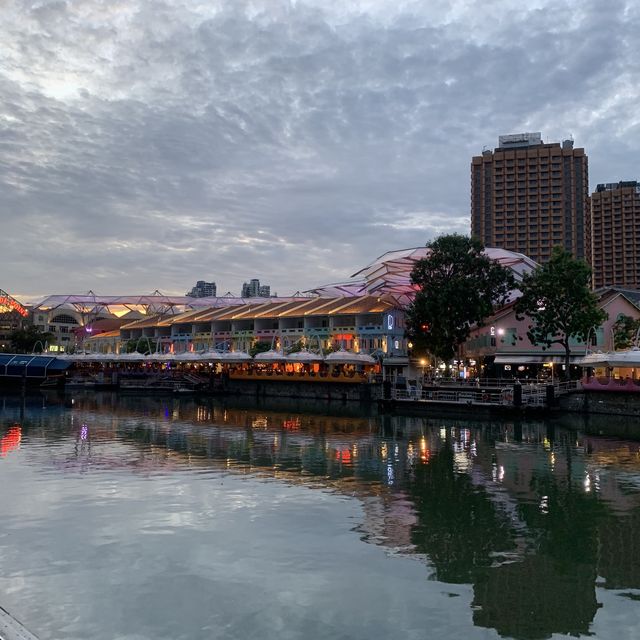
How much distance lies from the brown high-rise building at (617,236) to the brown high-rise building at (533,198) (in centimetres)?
2423

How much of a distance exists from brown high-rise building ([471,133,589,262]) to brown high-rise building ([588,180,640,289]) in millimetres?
24233

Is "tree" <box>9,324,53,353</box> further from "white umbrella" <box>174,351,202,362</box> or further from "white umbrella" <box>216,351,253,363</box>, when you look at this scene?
"white umbrella" <box>216,351,253,363</box>

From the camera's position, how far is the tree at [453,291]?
6131 centimetres

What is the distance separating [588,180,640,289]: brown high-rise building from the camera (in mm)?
178375

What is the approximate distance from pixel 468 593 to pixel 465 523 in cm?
548

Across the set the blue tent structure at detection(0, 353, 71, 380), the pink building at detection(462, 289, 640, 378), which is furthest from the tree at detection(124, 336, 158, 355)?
the pink building at detection(462, 289, 640, 378)

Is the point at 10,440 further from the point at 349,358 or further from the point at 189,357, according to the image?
the point at 189,357

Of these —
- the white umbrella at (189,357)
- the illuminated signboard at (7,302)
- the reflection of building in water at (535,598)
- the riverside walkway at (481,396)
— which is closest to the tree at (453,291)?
the riverside walkway at (481,396)

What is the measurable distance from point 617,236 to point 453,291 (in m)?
142

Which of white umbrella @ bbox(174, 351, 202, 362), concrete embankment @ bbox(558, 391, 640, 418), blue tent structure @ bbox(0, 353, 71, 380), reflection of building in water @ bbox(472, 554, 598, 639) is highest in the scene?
white umbrella @ bbox(174, 351, 202, 362)

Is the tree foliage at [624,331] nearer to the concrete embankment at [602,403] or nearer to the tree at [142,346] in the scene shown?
the concrete embankment at [602,403]

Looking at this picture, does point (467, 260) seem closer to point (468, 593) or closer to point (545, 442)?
point (545, 442)

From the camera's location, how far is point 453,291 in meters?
61.4

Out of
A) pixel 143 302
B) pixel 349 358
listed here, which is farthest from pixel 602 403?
pixel 143 302
